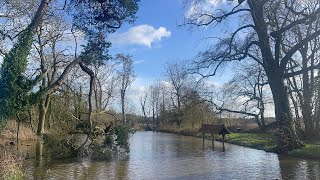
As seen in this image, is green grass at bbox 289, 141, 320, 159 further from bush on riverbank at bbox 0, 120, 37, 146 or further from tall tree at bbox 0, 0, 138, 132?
bush on riverbank at bbox 0, 120, 37, 146

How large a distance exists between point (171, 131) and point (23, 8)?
45655mm

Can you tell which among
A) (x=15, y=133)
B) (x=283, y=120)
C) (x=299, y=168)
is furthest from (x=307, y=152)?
(x=15, y=133)

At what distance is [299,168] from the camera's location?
58.6ft

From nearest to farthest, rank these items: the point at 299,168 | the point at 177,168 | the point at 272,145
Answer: the point at 299,168, the point at 177,168, the point at 272,145

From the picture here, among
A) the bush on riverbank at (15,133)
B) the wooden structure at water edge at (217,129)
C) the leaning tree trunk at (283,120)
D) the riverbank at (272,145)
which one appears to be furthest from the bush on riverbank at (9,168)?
the wooden structure at water edge at (217,129)

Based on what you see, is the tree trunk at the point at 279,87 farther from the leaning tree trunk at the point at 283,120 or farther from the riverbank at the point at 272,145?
the riverbank at the point at 272,145

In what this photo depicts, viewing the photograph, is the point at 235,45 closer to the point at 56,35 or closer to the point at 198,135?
the point at 56,35

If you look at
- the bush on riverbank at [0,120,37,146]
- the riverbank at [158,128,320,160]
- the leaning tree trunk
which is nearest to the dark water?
the riverbank at [158,128,320,160]

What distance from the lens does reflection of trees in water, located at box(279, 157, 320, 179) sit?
1571 cm

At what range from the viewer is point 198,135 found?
159 ft

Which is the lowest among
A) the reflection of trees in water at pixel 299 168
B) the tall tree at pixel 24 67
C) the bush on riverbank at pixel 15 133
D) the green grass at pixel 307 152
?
the reflection of trees in water at pixel 299 168

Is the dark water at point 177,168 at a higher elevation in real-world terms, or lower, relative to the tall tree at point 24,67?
lower

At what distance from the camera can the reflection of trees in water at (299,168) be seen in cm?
1571

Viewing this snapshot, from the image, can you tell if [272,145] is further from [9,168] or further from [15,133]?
[15,133]
